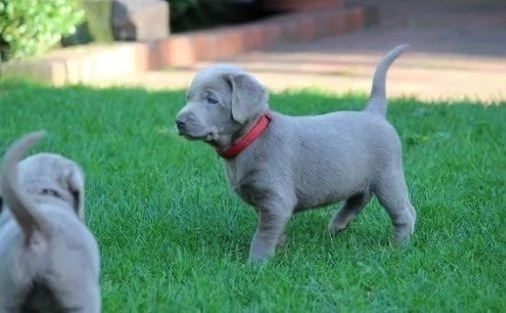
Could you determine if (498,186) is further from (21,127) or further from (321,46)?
(321,46)

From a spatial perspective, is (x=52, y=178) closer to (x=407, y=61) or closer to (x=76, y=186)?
(x=76, y=186)

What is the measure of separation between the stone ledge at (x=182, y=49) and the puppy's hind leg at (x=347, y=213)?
4484 mm

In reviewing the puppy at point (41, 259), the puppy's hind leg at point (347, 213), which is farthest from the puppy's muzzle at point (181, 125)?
the puppy at point (41, 259)

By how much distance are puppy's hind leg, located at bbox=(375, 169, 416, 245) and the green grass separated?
0.28ft

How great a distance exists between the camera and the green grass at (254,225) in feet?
12.9

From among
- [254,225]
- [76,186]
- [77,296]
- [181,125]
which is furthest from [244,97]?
[77,296]

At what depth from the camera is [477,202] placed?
17.5 feet

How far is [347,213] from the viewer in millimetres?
4984

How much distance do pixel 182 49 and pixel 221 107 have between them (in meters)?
6.62

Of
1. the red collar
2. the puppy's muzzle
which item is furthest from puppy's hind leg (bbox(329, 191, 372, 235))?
the puppy's muzzle

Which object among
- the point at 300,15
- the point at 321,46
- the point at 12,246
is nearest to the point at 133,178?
the point at 12,246

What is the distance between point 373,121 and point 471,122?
8.87 feet

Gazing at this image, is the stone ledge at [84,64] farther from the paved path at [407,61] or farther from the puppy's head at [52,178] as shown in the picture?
the puppy's head at [52,178]

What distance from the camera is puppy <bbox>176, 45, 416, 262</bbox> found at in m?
4.50
